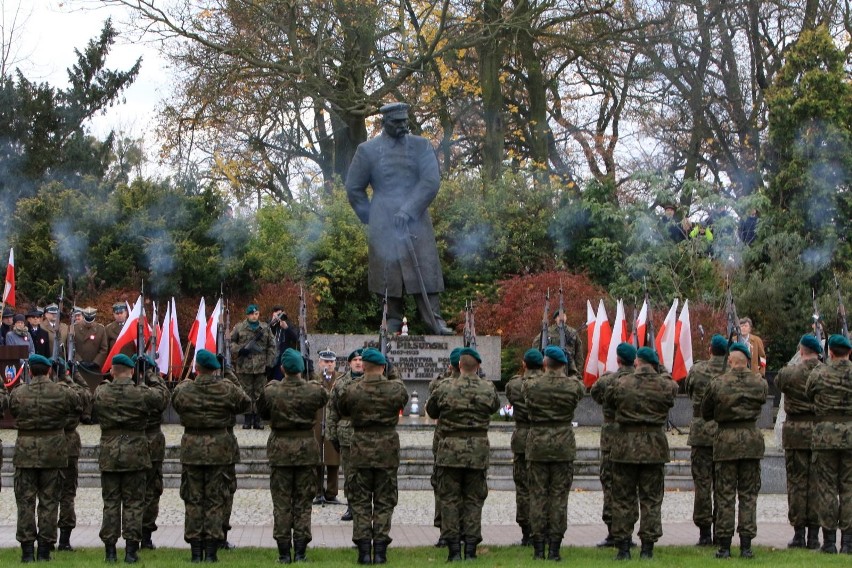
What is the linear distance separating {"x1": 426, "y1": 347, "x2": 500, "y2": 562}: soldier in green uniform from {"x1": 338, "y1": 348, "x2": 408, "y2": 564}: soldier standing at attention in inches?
17.1

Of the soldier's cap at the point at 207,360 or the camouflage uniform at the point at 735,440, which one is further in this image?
the camouflage uniform at the point at 735,440

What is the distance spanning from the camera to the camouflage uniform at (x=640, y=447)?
12.1 metres

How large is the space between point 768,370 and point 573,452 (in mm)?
14252

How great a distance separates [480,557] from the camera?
12.0 meters

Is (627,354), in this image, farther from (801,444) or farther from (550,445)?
(801,444)

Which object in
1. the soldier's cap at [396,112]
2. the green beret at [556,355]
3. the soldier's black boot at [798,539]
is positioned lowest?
the soldier's black boot at [798,539]

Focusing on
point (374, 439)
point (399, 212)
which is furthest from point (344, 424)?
point (399, 212)

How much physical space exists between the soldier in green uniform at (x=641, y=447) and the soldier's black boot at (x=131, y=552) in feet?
14.1

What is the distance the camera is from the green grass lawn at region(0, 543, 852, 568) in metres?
11.6

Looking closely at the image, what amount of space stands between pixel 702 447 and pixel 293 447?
4.06 metres

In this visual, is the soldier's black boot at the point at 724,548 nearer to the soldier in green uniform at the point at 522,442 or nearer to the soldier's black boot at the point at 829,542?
the soldier's black boot at the point at 829,542

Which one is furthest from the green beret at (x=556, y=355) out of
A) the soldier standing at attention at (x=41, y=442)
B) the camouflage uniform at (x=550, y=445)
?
the soldier standing at attention at (x=41, y=442)

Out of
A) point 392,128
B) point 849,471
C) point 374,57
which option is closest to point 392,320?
point 392,128

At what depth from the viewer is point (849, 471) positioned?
41.3 feet
